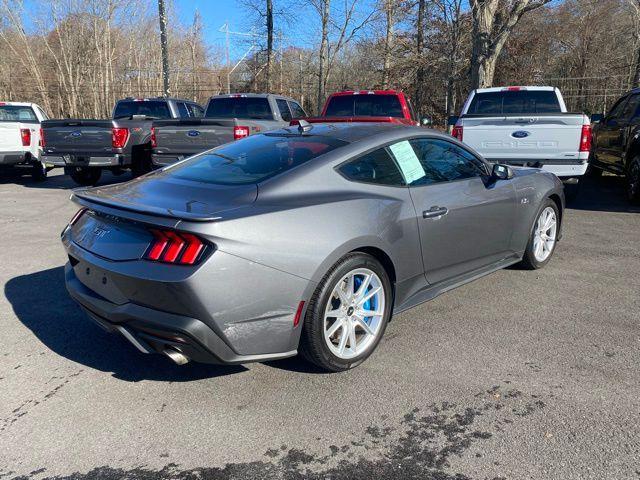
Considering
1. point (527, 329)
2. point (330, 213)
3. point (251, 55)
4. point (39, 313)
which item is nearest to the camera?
point (330, 213)

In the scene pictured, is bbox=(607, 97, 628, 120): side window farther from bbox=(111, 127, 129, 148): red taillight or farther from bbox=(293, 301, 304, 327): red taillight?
bbox=(293, 301, 304, 327): red taillight

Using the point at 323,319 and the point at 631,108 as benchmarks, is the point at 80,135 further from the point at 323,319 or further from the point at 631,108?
the point at 631,108

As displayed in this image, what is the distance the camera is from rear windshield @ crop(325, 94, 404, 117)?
10.3 meters

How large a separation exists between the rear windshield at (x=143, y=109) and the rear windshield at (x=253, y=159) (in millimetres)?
9443

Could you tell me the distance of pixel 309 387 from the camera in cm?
312

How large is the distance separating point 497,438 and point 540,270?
3080mm

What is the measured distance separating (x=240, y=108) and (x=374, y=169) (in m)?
8.08

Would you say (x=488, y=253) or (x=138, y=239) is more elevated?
(x=138, y=239)

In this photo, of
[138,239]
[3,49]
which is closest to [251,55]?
[3,49]

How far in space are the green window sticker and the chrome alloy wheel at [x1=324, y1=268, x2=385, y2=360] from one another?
33.4 inches

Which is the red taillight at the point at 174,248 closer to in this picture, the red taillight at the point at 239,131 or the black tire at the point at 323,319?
the black tire at the point at 323,319

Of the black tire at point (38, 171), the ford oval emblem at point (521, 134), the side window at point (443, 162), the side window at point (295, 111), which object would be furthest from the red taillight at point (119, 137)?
the side window at point (443, 162)

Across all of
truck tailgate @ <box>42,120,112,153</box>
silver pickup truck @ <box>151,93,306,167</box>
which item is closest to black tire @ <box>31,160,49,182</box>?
truck tailgate @ <box>42,120,112,153</box>

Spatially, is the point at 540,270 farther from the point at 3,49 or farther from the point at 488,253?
the point at 3,49
